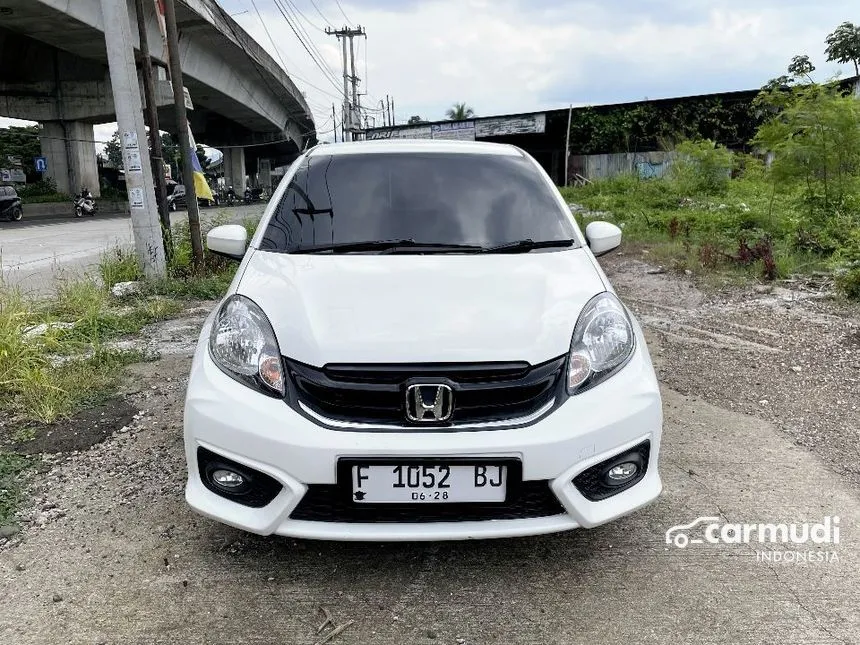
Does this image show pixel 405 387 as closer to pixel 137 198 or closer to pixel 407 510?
pixel 407 510

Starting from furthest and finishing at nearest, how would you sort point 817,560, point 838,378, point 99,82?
point 99,82 → point 838,378 → point 817,560

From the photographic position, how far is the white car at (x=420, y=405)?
196cm

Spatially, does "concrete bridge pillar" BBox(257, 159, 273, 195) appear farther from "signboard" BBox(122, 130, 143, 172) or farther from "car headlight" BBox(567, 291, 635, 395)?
"car headlight" BBox(567, 291, 635, 395)

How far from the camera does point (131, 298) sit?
6.98m

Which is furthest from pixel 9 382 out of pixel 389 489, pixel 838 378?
pixel 838 378

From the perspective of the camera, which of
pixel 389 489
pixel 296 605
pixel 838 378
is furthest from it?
pixel 838 378

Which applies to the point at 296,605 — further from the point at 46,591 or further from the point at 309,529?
the point at 46,591

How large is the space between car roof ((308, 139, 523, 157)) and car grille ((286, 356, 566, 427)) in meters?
1.66

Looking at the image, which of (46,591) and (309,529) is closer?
(309,529)

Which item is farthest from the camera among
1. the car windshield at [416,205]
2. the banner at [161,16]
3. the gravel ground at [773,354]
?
the banner at [161,16]

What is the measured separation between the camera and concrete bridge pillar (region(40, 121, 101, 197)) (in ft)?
92.6

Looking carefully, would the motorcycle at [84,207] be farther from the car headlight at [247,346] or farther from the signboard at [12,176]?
the car headlight at [247,346]

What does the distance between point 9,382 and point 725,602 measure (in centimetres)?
387

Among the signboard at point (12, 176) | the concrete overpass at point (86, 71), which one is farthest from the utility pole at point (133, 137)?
the signboard at point (12, 176)
